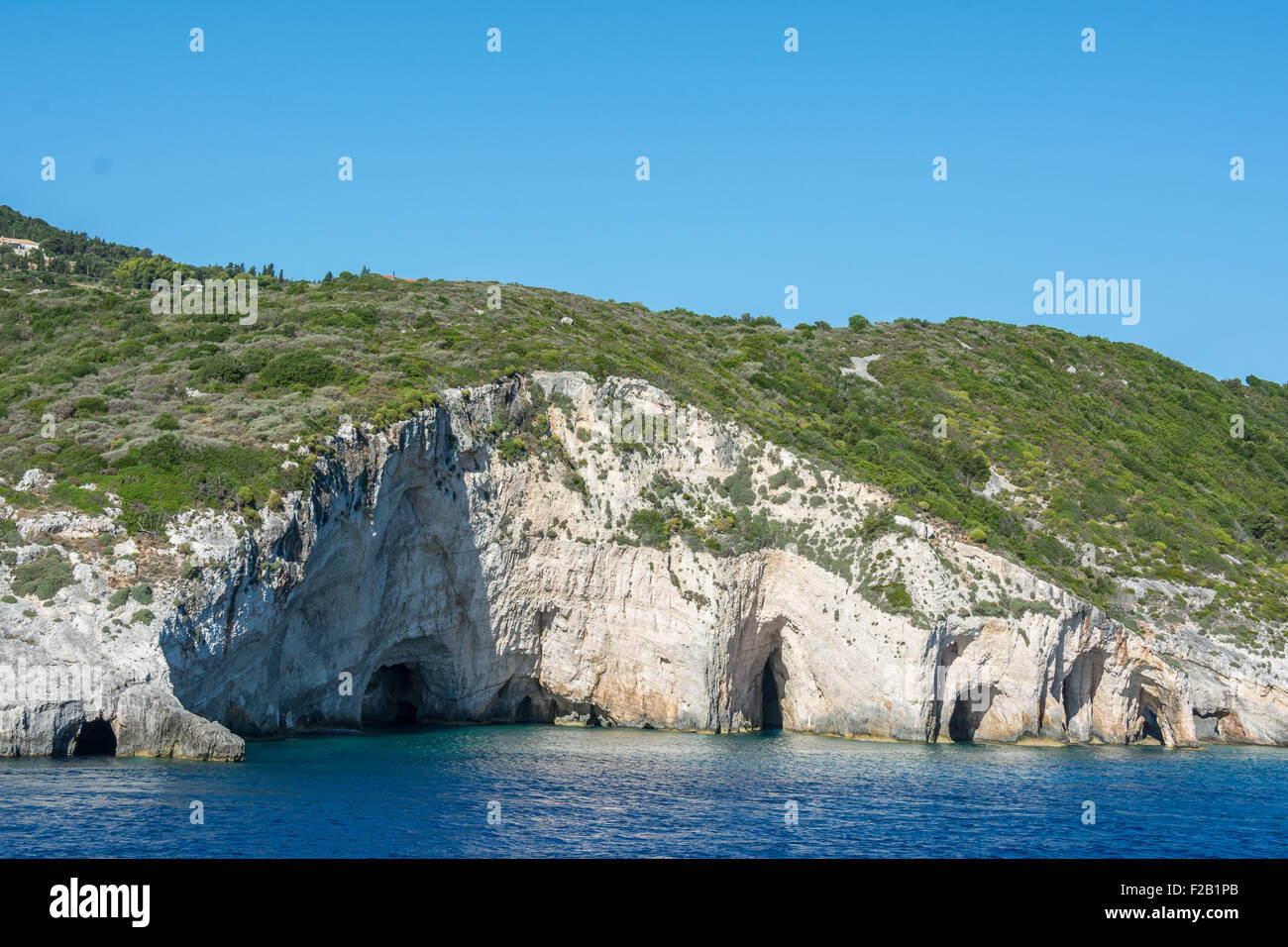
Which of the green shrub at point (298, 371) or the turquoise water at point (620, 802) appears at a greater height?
the green shrub at point (298, 371)

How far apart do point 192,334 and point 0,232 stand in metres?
71.8

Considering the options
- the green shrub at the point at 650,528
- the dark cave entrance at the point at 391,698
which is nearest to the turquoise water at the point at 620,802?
the dark cave entrance at the point at 391,698

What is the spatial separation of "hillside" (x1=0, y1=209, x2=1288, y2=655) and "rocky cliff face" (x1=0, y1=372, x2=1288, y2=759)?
130cm

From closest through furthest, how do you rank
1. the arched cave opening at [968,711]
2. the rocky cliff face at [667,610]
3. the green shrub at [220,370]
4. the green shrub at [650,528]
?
1. the rocky cliff face at [667,610]
2. the green shrub at [220,370]
3. the arched cave opening at [968,711]
4. the green shrub at [650,528]

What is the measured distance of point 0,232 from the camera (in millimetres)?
114188

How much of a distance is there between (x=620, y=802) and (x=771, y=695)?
28190mm

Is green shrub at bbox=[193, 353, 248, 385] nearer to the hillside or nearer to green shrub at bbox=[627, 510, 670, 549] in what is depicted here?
the hillside

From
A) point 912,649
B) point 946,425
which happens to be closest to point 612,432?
point 912,649

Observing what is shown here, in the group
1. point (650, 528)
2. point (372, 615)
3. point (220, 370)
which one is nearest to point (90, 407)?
point (220, 370)

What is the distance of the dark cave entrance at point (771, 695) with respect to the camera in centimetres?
5734

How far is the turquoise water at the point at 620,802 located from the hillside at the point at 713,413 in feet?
37.1

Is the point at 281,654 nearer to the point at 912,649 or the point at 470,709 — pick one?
the point at 470,709

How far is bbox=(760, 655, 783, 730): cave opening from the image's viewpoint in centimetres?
5784

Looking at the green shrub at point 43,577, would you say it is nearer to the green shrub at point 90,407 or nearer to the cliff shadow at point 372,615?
the cliff shadow at point 372,615
